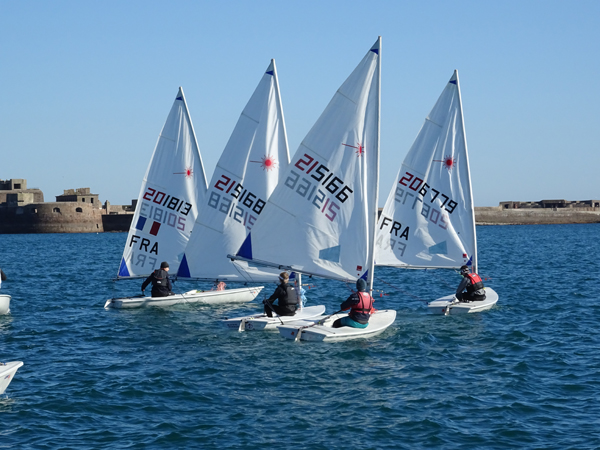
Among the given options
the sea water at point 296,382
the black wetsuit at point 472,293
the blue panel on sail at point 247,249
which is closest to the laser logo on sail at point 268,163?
the blue panel on sail at point 247,249

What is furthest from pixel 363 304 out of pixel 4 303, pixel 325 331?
pixel 4 303

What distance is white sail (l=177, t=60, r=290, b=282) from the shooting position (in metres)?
19.7

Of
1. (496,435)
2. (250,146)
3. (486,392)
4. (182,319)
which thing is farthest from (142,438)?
(250,146)

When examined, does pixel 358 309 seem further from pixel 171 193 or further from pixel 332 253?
pixel 171 193

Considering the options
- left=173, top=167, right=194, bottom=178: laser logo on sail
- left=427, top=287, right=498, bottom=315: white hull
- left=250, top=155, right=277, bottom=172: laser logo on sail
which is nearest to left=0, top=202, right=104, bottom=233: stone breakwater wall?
left=173, top=167, right=194, bottom=178: laser logo on sail

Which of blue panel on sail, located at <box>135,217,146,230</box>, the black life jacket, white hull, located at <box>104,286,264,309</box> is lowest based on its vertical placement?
white hull, located at <box>104,286,264,309</box>

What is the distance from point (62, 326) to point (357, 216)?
860 centimetres

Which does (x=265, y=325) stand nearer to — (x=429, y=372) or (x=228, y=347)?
(x=228, y=347)

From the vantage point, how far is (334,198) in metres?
16.9

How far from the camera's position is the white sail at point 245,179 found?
64.5 feet

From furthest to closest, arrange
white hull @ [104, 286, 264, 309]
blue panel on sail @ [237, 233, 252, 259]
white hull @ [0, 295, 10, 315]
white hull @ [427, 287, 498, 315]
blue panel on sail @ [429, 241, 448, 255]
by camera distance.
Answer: blue panel on sail @ [429, 241, 448, 255], white hull @ [104, 286, 264, 309], white hull @ [0, 295, 10, 315], white hull @ [427, 287, 498, 315], blue panel on sail @ [237, 233, 252, 259]

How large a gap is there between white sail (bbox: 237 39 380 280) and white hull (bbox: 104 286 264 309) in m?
4.69

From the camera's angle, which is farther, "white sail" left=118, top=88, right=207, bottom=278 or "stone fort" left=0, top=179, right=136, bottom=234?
"stone fort" left=0, top=179, right=136, bottom=234

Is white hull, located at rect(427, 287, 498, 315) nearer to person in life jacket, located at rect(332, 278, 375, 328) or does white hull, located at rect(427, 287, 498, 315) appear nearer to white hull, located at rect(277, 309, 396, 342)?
white hull, located at rect(277, 309, 396, 342)
